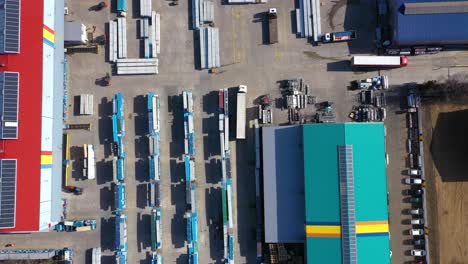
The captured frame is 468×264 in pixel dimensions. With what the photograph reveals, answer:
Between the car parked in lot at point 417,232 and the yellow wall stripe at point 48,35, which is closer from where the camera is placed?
the yellow wall stripe at point 48,35

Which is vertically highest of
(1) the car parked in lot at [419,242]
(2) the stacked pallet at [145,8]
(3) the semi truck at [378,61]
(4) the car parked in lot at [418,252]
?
(2) the stacked pallet at [145,8]

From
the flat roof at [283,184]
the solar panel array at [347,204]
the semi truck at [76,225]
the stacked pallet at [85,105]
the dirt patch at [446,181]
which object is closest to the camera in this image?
the solar panel array at [347,204]

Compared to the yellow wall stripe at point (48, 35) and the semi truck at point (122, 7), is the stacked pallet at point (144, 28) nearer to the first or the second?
the semi truck at point (122, 7)

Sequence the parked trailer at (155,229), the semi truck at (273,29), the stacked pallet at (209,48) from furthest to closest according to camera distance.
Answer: the semi truck at (273,29) → the stacked pallet at (209,48) → the parked trailer at (155,229)

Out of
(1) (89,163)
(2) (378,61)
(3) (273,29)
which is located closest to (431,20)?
(2) (378,61)

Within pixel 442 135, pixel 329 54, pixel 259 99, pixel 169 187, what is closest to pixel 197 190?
pixel 169 187

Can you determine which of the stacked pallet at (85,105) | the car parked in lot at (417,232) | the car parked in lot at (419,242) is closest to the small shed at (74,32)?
the stacked pallet at (85,105)

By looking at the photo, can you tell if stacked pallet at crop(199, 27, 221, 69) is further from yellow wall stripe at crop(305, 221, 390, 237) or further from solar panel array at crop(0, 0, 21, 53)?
yellow wall stripe at crop(305, 221, 390, 237)
